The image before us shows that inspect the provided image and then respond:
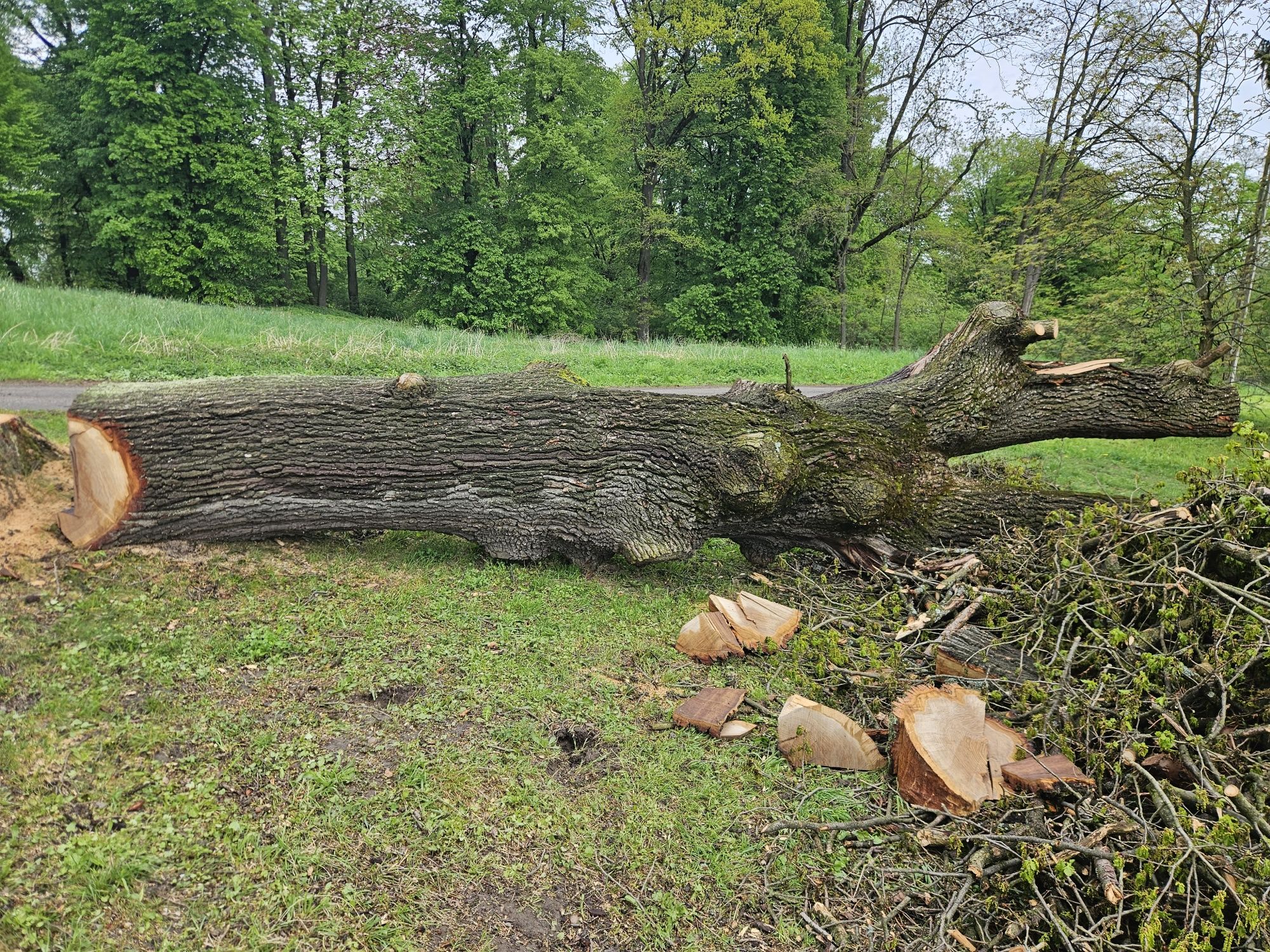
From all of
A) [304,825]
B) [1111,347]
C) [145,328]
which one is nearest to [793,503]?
[304,825]

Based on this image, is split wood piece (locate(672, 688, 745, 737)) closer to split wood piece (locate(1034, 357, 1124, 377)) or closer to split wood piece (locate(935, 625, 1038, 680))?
split wood piece (locate(935, 625, 1038, 680))

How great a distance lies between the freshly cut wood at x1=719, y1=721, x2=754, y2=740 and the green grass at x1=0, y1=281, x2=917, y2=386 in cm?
829

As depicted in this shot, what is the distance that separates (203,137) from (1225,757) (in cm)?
2659

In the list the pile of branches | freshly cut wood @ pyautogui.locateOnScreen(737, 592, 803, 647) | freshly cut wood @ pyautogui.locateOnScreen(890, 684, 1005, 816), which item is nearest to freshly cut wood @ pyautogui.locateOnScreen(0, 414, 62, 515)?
freshly cut wood @ pyautogui.locateOnScreen(737, 592, 803, 647)

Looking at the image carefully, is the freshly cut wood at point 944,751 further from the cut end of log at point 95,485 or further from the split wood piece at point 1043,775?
the cut end of log at point 95,485

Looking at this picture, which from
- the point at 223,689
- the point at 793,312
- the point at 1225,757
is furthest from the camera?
the point at 793,312

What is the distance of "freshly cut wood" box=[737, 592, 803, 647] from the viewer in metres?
3.64

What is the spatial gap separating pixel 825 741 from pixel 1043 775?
77 cm

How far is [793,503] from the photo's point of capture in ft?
14.7

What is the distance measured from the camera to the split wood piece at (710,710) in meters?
2.94

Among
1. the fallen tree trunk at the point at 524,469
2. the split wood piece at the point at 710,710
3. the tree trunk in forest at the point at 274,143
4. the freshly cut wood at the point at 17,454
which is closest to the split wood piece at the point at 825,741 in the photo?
the split wood piece at the point at 710,710

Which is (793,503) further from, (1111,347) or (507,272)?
(507,272)

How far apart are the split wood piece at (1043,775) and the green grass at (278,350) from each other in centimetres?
893

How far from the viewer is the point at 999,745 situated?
2.54 metres
